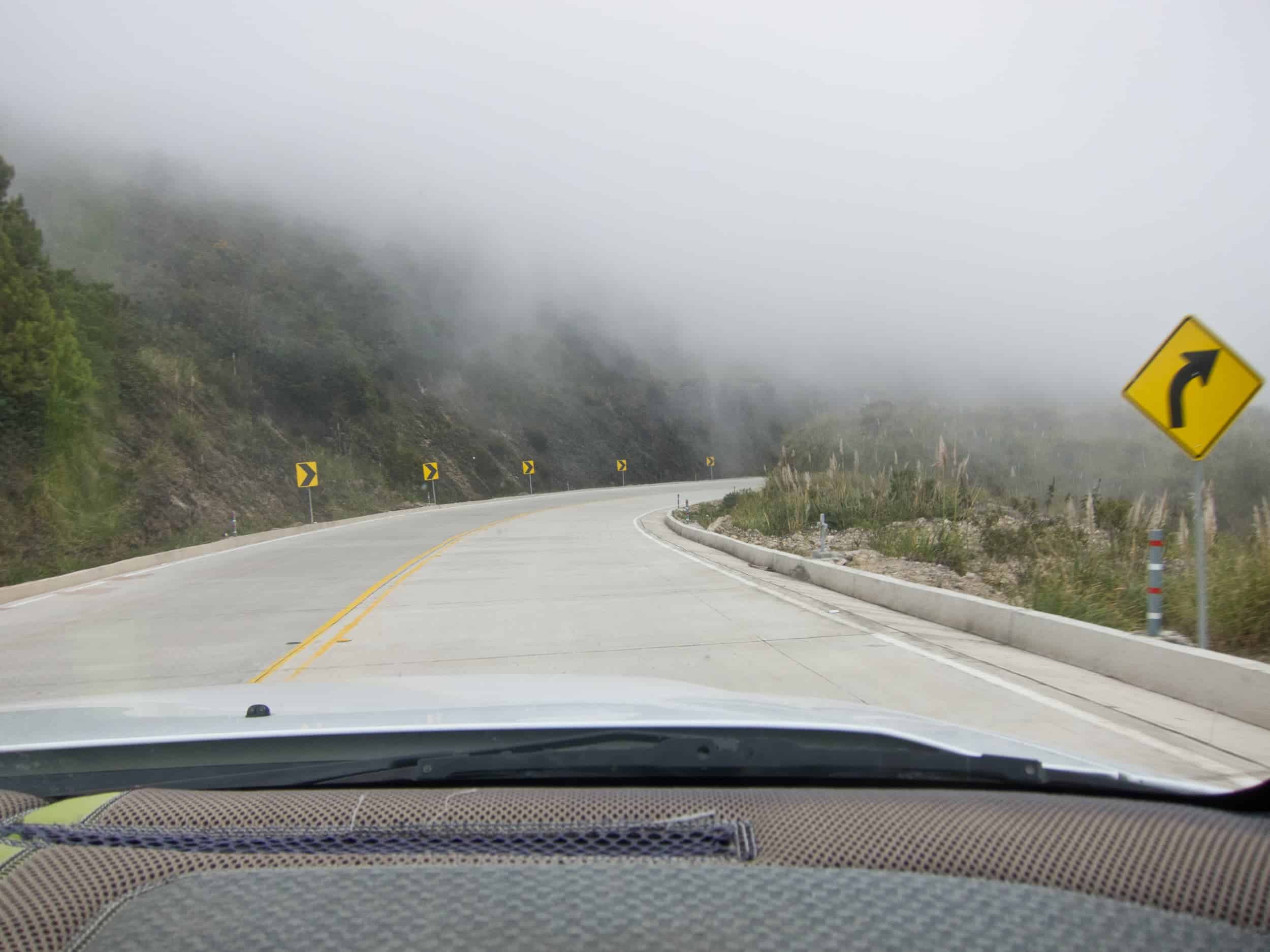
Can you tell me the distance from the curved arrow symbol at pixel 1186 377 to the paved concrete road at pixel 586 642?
2.32 m

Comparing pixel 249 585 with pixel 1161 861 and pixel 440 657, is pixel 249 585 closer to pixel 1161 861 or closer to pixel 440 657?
pixel 440 657

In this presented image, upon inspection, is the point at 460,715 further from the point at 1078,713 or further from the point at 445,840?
the point at 1078,713

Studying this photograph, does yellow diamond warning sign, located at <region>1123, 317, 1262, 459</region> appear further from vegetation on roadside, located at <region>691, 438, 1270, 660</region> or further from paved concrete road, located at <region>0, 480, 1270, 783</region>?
paved concrete road, located at <region>0, 480, 1270, 783</region>

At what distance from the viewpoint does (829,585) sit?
565 inches

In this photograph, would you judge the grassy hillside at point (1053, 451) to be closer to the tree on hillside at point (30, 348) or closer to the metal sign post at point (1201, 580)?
the metal sign post at point (1201, 580)

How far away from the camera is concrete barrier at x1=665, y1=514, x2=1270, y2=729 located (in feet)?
21.7

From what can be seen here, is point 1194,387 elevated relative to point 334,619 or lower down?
elevated

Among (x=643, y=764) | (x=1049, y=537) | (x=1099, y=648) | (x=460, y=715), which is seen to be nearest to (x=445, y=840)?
(x=643, y=764)

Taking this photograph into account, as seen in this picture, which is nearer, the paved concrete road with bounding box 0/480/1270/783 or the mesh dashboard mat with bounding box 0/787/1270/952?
the mesh dashboard mat with bounding box 0/787/1270/952

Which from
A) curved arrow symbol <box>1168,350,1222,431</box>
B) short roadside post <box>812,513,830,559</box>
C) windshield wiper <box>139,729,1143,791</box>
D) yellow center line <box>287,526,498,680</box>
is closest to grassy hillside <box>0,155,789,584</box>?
yellow center line <box>287,526,498,680</box>

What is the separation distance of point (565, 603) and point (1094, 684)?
730 cm

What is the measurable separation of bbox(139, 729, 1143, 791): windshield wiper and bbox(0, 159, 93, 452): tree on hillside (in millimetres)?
30952

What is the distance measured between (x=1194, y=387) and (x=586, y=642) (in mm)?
6161

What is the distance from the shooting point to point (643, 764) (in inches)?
118
